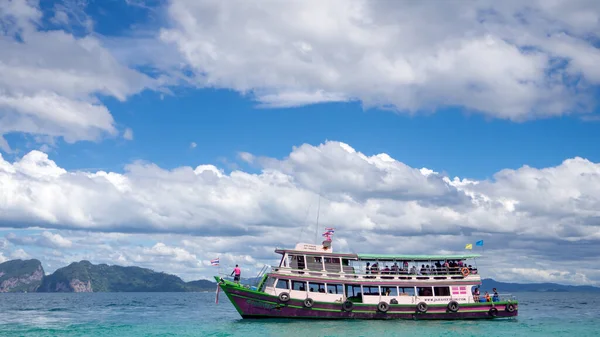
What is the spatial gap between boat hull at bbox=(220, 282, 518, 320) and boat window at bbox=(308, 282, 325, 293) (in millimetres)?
1292

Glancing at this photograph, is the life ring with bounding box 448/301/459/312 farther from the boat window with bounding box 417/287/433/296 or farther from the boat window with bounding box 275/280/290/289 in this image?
the boat window with bounding box 275/280/290/289

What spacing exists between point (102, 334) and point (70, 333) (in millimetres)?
2859

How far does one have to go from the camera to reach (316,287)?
4762 cm

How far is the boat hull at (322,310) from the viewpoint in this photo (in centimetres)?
4653

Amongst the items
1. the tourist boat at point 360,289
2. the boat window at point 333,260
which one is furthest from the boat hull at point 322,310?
the boat window at point 333,260

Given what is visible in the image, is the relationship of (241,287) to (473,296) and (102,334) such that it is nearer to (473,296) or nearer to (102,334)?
(102,334)

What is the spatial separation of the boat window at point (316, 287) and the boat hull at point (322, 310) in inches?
50.9

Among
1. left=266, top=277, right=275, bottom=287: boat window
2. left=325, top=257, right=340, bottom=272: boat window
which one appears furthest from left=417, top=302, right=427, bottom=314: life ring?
left=266, top=277, right=275, bottom=287: boat window

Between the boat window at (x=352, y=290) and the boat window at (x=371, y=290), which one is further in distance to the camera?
the boat window at (x=371, y=290)

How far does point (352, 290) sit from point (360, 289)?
72 centimetres

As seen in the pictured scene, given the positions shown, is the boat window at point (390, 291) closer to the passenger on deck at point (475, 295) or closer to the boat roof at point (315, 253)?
the boat roof at point (315, 253)

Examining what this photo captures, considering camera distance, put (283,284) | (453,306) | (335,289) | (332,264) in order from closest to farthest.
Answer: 1. (283,284)
2. (335,289)
3. (453,306)
4. (332,264)

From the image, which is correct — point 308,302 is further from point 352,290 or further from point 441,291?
point 441,291

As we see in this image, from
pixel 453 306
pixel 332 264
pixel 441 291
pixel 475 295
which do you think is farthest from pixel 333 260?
pixel 475 295
